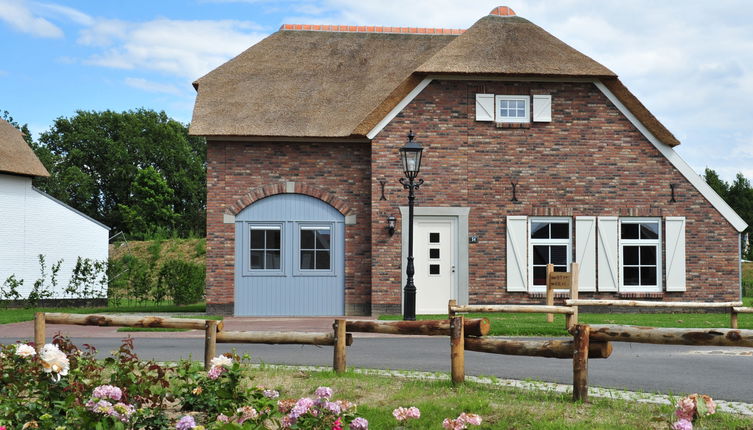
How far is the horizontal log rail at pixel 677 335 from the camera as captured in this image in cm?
655

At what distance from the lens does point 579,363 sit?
7.27 m

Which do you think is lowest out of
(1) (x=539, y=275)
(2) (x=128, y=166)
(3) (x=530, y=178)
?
(1) (x=539, y=275)

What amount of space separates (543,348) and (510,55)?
13526 mm

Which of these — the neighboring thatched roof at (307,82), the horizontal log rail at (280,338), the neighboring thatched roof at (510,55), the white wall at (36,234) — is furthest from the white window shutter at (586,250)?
the white wall at (36,234)

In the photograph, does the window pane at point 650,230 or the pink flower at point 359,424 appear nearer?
the pink flower at point 359,424

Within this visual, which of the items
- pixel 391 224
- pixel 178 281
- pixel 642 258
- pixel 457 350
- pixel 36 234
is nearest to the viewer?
pixel 457 350

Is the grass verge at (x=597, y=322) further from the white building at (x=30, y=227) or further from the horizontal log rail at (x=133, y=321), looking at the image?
the white building at (x=30, y=227)

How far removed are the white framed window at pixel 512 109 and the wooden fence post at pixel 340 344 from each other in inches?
477

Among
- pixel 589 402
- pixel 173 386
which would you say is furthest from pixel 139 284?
pixel 589 402

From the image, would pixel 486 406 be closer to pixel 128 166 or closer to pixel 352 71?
pixel 352 71

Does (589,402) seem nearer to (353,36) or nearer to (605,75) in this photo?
(605,75)

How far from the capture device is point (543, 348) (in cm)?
763

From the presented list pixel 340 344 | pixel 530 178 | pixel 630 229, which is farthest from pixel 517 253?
pixel 340 344

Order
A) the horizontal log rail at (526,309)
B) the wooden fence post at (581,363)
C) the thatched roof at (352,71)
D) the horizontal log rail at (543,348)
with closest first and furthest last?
the wooden fence post at (581,363) → the horizontal log rail at (543,348) → the horizontal log rail at (526,309) → the thatched roof at (352,71)
